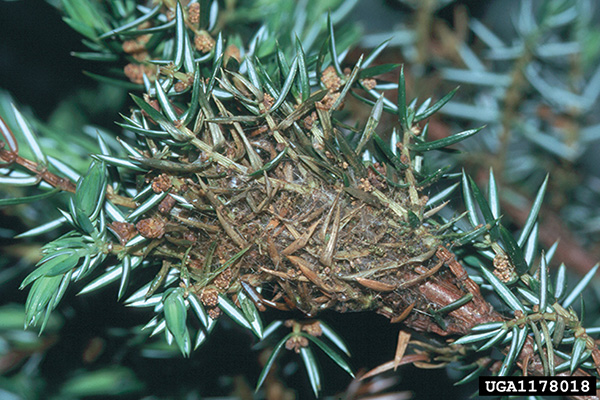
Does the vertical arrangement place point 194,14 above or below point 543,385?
above

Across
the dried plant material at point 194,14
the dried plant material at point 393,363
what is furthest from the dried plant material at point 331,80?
the dried plant material at point 393,363

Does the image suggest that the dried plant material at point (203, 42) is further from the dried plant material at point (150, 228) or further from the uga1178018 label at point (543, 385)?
the uga1178018 label at point (543, 385)

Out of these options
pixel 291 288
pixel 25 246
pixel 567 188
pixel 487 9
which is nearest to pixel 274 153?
pixel 291 288

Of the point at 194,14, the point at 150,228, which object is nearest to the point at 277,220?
the point at 150,228

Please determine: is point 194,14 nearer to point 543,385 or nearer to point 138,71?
point 138,71

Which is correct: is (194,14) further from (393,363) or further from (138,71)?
(393,363)

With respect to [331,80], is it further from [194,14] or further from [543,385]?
[543,385]

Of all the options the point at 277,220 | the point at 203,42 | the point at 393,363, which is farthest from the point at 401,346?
the point at 203,42

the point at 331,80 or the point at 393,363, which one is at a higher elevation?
the point at 331,80

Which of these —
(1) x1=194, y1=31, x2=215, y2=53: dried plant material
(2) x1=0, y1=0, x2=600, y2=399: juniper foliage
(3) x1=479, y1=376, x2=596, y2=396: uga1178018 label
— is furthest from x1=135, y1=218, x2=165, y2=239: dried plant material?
(3) x1=479, y1=376, x2=596, y2=396: uga1178018 label

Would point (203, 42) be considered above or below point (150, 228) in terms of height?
above

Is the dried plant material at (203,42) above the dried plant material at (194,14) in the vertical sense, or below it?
below

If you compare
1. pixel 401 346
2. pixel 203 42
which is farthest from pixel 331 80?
pixel 401 346
